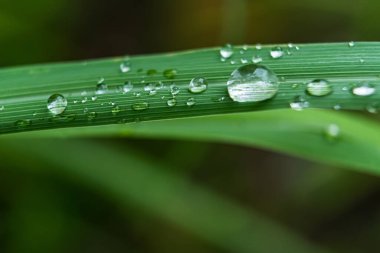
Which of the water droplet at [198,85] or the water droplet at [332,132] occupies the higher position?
the water droplet at [332,132]

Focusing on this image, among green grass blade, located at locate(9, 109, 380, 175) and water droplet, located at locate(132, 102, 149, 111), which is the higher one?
green grass blade, located at locate(9, 109, 380, 175)

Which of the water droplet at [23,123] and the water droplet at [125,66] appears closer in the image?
the water droplet at [23,123]

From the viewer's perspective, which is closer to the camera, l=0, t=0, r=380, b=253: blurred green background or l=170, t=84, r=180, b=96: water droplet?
l=170, t=84, r=180, b=96: water droplet

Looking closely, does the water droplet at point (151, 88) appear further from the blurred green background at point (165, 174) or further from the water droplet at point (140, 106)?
the blurred green background at point (165, 174)

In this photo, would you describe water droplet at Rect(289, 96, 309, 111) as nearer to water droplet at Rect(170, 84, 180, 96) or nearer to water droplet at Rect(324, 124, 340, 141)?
water droplet at Rect(170, 84, 180, 96)

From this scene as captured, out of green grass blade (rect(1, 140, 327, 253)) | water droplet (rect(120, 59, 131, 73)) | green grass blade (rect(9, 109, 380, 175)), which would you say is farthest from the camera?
green grass blade (rect(1, 140, 327, 253))

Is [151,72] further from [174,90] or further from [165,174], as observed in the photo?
[165,174]

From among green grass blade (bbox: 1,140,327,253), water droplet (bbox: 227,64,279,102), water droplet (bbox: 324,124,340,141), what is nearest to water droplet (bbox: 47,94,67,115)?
water droplet (bbox: 227,64,279,102)

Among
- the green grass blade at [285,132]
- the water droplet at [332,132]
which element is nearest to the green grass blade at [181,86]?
the green grass blade at [285,132]
